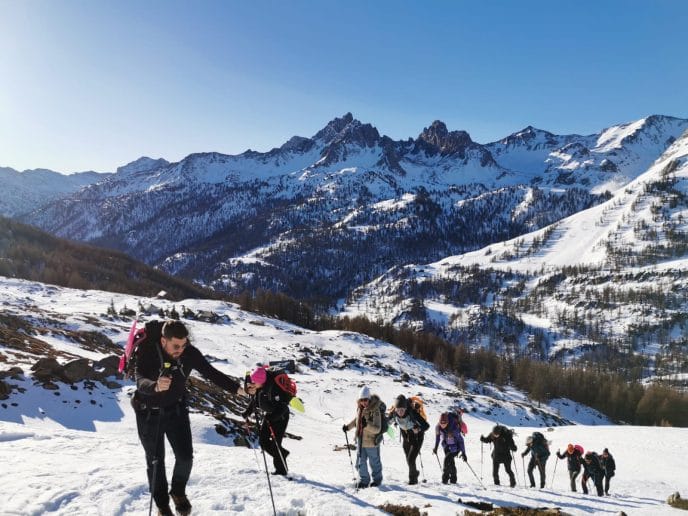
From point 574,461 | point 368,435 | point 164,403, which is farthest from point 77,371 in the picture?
point 574,461

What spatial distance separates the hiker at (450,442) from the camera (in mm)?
15195

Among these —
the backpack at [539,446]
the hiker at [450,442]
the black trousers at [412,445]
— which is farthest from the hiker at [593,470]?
the black trousers at [412,445]

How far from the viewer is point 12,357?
2403cm

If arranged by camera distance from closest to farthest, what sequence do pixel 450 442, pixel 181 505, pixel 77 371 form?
pixel 181 505
pixel 450 442
pixel 77 371

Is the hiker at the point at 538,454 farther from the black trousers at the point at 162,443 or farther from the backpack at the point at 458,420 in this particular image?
the black trousers at the point at 162,443

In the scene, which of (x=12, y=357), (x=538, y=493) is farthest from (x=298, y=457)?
(x=12, y=357)

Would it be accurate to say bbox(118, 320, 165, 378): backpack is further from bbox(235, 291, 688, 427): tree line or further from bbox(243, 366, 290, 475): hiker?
bbox(235, 291, 688, 427): tree line

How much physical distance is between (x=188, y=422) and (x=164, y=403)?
2.80 ft

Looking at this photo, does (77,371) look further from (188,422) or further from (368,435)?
(188,422)

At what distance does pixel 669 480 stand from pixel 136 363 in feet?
97.5

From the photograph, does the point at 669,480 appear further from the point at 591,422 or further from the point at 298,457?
the point at 591,422

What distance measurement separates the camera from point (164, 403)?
6984mm

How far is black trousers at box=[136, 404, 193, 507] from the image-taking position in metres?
7.02

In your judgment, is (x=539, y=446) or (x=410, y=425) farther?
(x=539, y=446)
